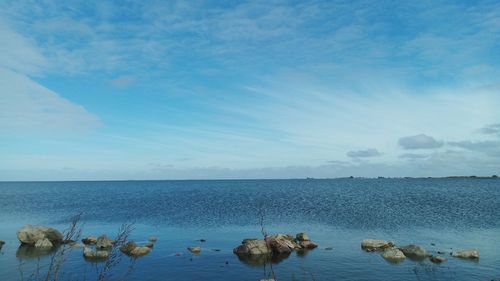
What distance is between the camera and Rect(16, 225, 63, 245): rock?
43.0 metres

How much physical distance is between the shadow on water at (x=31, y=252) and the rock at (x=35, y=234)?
856 millimetres

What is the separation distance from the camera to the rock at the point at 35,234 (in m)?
43.0

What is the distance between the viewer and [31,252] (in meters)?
39.2

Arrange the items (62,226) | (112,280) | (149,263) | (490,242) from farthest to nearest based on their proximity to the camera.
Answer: (62,226) → (490,242) → (149,263) → (112,280)

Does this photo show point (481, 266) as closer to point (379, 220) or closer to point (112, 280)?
point (379, 220)

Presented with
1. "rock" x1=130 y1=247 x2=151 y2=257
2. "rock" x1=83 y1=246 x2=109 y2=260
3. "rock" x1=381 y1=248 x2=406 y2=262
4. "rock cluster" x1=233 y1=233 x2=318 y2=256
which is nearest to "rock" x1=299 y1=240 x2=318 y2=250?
"rock cluster" x1=233 y1=233 x2=318 y2=256

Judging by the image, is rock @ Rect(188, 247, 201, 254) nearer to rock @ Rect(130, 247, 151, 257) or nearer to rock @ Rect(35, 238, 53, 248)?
rock @ Rect(130, 247, 151, 257)

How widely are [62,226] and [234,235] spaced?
29.5m

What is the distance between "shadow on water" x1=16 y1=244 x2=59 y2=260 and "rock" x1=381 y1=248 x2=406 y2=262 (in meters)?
34.9

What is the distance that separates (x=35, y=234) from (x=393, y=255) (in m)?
41.0

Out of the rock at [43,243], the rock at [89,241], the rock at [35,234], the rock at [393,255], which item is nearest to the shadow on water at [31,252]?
the rock at [43,243]

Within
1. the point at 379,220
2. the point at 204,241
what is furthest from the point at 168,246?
the point at 379,220

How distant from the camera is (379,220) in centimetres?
6012

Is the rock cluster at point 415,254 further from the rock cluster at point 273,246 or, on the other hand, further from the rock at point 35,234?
the rock at point 35,234
